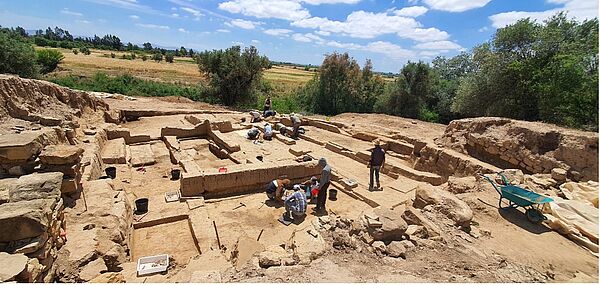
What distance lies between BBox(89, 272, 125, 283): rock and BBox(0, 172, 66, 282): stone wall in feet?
1.66

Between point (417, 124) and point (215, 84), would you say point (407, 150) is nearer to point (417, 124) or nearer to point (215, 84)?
point (417, 124)

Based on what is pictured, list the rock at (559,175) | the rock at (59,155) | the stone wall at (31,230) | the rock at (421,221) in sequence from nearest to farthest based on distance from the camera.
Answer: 1. the stone wall at (31,230)
2. the rock at (421,221)
3. the rock at (59,155)
4. the rock at (559,175)

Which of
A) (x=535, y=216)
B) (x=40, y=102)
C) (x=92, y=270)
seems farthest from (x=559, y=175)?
(x=40, y=102)

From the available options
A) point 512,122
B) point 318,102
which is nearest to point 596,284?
point 512,122

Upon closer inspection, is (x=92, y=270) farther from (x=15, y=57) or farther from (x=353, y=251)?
(x=15, y=57)

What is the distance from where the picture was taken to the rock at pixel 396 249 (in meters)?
4.59

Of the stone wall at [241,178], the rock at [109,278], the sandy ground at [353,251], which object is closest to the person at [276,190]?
the sandy ground at [353,251]

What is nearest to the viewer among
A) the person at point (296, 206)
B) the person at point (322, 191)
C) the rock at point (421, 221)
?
the rock at point (421, 221)

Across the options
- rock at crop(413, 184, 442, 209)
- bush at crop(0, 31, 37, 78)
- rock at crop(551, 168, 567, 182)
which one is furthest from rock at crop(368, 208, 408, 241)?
bush at crop(0, 31, 37, 78)

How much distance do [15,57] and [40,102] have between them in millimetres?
14858

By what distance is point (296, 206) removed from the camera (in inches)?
270

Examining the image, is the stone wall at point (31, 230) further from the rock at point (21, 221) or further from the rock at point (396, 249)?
the rock at point (396, 249)

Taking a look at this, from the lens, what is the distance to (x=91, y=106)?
47.7 feet

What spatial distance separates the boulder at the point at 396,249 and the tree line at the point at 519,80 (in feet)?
30.7
